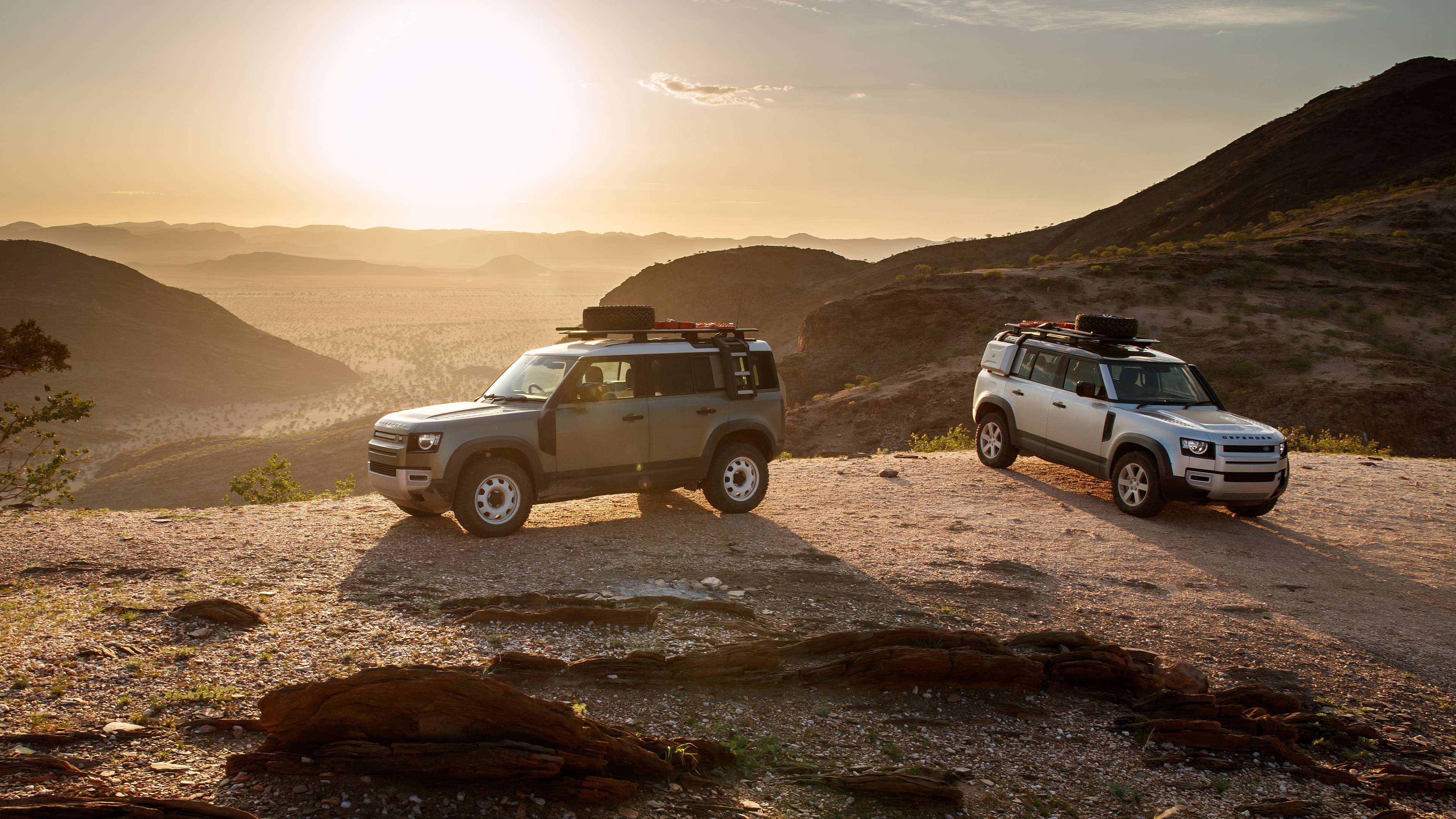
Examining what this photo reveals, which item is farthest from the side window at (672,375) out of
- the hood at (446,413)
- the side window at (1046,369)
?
the side window at (1046,369)

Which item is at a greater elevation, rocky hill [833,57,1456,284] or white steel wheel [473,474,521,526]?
rocky hill [833,57,1456,284]

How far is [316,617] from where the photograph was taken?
6.90 meters

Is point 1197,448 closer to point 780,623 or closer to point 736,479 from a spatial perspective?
point 736,479

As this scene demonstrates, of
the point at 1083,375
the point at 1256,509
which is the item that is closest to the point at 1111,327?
the point at 1083,375

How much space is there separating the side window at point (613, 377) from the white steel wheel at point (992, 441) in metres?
7.04

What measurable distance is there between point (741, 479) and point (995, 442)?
549 cm

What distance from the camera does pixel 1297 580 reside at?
9258 millimetres

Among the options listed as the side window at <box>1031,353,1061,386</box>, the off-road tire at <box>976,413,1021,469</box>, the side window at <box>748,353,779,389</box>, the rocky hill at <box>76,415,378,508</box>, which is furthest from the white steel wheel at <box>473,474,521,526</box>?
the rocky hill at <box>76,415,378,508</box>

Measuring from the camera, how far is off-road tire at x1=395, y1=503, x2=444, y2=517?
391 inches

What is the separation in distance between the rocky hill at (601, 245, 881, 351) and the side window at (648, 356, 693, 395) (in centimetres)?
6827

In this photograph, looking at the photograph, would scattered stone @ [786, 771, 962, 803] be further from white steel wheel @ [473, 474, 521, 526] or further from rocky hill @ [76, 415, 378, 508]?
rocky hill @ [76, 415, 378, 508]

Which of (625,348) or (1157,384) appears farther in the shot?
(1157,384)

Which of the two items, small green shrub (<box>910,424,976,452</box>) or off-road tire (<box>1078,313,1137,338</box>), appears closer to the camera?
off-road tire (<box>1078,313,1137,338</box>)

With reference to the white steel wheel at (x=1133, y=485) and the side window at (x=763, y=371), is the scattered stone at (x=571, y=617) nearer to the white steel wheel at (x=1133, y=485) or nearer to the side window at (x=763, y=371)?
the side window at (x=763, y=371)
